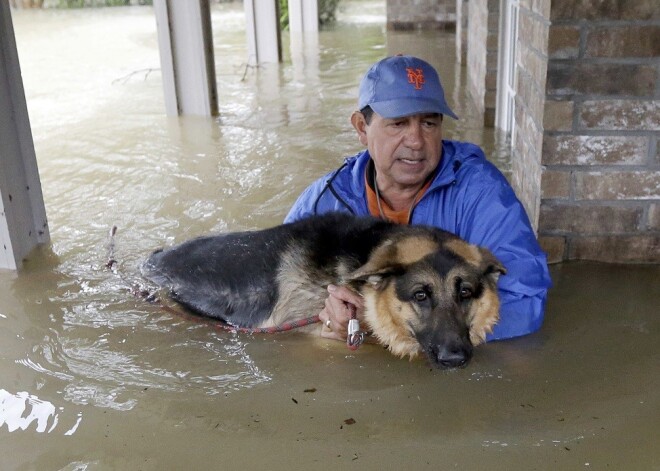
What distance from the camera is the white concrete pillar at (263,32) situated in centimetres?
1323

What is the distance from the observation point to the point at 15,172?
499 cm

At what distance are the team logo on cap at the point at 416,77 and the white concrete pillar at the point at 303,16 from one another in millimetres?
15281

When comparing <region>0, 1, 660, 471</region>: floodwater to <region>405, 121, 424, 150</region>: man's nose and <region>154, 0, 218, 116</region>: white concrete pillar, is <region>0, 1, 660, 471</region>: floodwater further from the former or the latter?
<region>154, 0, 218, 116</region>: white concrete pillar

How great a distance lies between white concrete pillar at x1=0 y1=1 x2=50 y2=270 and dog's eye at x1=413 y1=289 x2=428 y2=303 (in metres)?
3.10

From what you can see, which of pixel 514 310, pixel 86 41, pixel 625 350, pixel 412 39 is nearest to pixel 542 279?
pixel 514 310

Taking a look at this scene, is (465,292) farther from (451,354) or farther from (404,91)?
(404,91)

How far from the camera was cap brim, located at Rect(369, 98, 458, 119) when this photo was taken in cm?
349

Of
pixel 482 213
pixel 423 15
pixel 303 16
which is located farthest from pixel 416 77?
pixel 303 16

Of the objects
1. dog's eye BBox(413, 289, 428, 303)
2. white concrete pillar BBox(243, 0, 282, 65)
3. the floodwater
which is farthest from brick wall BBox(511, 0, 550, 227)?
white concrete pillar BBox(243, 0, 282, 65)

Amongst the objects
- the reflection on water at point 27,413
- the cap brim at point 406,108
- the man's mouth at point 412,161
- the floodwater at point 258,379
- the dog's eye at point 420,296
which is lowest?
the floodwater at point 258,379

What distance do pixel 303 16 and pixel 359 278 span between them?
16.3 metres

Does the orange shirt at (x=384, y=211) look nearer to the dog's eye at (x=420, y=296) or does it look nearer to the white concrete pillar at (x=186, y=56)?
the dog's eye at (x=420, y=296)

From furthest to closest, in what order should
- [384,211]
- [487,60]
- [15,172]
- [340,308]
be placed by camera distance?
[487,60] → [15,172] → [384,211] → [340,308]

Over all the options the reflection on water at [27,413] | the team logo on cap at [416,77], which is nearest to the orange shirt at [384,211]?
the team logo on cap at [416,77]
